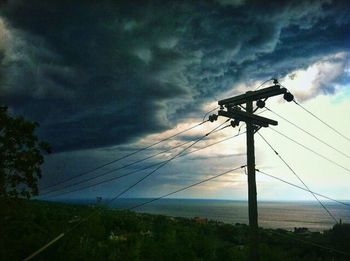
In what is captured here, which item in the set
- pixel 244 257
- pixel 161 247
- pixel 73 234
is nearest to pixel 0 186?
pixel 73 234

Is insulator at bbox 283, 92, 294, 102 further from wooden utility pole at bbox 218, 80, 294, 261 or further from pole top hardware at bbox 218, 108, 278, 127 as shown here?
pole top hardware at bbox 218, 108, 278, 127

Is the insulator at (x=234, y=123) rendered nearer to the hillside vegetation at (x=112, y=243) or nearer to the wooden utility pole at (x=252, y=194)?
the wooden utility pole at (x=252, y=194)

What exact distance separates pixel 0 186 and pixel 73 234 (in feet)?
15.2

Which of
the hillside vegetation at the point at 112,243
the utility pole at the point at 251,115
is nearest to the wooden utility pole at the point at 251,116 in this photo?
the utility pole at the point at 251,115

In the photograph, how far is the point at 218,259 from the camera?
61.0 ft

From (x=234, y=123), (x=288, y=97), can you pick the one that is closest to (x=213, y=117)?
(x=234, y=123)

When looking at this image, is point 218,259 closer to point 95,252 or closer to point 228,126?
point 95,252

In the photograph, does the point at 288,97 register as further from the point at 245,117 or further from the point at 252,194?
the point at 252,194

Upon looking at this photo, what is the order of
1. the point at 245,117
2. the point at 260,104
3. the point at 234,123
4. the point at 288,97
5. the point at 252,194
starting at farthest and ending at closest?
the point at 234,123 < the point at 260,104 < the point at 288,97 < the point at 245,117 < the point at 252,194

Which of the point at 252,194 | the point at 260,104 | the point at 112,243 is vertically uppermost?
the point at 260,104

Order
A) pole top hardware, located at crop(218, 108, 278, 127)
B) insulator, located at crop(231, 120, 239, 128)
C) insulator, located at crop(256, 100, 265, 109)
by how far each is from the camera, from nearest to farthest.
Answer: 1. pole top hardware, located at crop(218, 108, 278, 127)
2. insulator, located at crop(256, 100, 265, 109)
3. insulator, located at crop(231, 120, 239, 128)

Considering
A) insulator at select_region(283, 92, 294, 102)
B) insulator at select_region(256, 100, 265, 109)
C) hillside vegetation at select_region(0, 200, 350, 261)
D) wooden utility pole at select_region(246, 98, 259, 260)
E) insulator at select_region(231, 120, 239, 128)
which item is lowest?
hillside vegetation at select_region(0, 200, 350, 261)

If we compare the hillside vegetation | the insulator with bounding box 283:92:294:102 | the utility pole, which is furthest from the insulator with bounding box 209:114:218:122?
the hillside vegetation

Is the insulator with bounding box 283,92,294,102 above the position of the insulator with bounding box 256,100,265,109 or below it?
above
